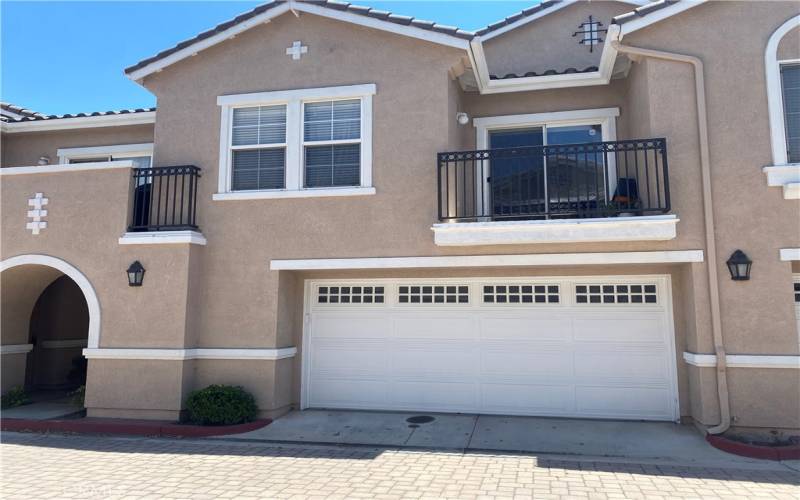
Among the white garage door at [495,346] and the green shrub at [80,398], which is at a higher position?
the white garage door at [495,346]

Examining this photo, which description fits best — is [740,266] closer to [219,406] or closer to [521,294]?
[521,294]

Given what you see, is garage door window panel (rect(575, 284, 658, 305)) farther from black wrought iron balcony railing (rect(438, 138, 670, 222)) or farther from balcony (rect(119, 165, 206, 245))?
balcony (rect(119, 165, 206, 245))

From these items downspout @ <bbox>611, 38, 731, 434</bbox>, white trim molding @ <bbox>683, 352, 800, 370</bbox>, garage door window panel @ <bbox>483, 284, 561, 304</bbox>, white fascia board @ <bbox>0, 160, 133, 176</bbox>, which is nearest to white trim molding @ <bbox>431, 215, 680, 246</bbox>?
downspout @ <bbox>611, 38, 731, 434</bbox>

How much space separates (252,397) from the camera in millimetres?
9211

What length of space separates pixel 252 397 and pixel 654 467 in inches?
240

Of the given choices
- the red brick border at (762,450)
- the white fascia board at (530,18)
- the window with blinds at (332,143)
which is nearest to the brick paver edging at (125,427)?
the window with blinds at (332,143)

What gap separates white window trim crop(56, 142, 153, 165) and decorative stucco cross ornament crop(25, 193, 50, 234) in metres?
2.36

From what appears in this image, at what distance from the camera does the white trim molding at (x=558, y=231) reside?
26.3 feet

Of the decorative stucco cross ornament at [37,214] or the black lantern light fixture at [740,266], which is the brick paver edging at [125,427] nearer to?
the decorative stucco cross ornament at [37,214]

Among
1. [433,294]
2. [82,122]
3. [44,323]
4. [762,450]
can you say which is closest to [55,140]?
[82,122]

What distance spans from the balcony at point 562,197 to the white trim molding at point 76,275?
6.06 metres

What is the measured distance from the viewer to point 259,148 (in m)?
9.97

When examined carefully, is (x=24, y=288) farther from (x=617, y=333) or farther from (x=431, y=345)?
(x=617, y=333)

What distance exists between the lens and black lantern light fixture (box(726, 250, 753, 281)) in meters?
7.82
